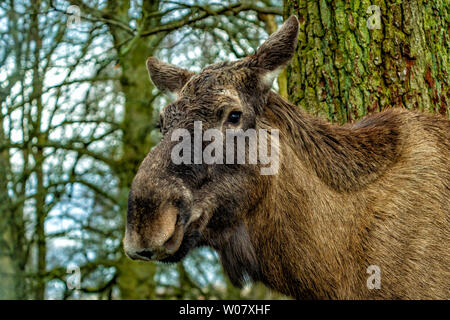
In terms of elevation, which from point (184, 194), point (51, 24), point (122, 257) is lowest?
point (122, 257)

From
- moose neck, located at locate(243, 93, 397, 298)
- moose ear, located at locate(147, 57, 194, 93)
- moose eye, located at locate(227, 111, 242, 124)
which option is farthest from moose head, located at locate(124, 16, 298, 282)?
moose ear, located at locate(147, 57, 194, 93)

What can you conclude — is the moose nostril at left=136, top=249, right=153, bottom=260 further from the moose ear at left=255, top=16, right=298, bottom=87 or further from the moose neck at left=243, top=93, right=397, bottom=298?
the moose ear at left=255, top=16, right=298, bottom=87

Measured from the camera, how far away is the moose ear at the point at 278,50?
11.5 feet

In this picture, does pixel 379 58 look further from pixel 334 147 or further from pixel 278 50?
pixel 278 50

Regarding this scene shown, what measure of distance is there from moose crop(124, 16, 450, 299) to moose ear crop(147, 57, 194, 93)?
47 centimetres

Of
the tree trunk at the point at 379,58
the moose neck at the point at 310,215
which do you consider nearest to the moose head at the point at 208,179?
the moose neck at the point at 310,215

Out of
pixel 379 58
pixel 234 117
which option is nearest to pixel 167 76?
pixel 234 117

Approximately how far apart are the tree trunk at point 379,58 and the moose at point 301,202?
0.92m

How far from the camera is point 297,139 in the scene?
144 inches

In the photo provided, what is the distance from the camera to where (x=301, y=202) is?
3.48 m

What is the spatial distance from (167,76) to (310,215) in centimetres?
159
